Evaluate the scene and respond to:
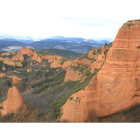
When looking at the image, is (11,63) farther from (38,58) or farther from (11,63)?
(38,58)

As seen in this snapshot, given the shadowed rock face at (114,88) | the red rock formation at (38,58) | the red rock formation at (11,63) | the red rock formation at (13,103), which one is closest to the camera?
the shadowed rock face at (114,88)

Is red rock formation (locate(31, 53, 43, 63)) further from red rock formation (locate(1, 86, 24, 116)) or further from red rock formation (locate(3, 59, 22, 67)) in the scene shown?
red rock formation (locate(1, 86, 24, 116))

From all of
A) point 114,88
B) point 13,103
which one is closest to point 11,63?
point 13,103

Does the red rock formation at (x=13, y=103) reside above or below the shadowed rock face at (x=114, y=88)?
below

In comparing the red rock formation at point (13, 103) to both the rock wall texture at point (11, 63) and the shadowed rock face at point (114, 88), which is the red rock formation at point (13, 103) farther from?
the rock wall texture at point (11, 63)

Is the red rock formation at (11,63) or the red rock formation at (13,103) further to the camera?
the red rock formation at (11,63)

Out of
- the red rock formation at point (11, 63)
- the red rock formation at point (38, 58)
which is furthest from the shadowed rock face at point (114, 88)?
the red rock formation at point (11, 63)

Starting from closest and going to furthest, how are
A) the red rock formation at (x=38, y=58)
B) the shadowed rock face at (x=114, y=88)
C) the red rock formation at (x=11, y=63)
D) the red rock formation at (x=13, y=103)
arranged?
1. the shadowed rock face at (x=114, y=88)
2. the red rock formation at (x=13, y=103)
3. the red rock formation at (x=11, y=63)
4. the red rock formation at (x=38, y=58)

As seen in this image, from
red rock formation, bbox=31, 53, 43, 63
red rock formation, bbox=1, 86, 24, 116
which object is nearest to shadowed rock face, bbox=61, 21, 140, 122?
red rock formation, bbox=1, 86, 24, 116

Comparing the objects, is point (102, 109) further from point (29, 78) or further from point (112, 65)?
point (29, 78)

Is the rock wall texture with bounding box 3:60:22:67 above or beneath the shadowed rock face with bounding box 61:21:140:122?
beneath
